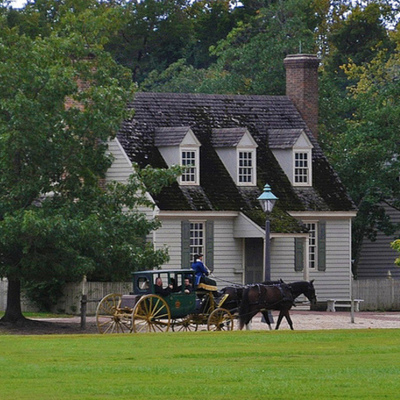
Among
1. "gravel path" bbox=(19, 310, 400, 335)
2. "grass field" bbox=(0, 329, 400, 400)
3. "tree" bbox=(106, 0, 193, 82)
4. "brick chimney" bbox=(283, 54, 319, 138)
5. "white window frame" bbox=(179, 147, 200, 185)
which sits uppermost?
"tree" bbox=(106, 0, 193, 82)

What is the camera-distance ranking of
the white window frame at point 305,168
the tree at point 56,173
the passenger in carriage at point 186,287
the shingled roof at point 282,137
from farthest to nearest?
1. the white window frame at point 305,168
2. the shingled roof at point 282,137
3. the tree at point 56,173
4. the passenger in carriage at point 186,287

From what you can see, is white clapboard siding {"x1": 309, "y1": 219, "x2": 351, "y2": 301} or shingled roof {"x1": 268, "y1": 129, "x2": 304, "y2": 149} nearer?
shingled roof {"x1": 268, "y1": 129, "x2": 304, "y2": 149}

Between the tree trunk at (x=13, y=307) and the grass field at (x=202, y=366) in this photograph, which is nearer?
the grass field at (x=202, y=366)

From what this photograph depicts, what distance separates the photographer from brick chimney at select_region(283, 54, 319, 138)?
50.7 meters

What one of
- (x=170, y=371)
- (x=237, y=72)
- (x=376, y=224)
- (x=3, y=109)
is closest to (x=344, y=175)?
(x=376, y=224)

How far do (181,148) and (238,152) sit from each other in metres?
2.51

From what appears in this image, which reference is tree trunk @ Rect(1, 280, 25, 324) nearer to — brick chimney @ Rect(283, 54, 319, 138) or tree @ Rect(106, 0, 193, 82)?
brick chimney @ Rect(283, 54, 319, 138)

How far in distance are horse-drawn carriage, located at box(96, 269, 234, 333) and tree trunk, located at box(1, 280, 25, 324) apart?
405cm

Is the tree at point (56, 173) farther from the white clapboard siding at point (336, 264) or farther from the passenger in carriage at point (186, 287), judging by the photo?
the white clapboard siding at point (336, 264)

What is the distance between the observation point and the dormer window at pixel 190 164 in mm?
46844

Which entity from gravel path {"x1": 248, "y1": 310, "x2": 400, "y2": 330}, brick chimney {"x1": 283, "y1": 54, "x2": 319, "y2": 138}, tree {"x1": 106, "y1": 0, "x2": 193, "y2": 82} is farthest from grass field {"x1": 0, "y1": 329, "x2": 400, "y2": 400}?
tree {"x1": 106, "y1": 0, "x2": 193, "y2": 82}

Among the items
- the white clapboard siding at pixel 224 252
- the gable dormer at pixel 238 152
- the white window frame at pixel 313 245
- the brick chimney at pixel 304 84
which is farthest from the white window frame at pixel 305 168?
the white clapboard siding at pixel 224 252

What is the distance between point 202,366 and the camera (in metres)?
22.0

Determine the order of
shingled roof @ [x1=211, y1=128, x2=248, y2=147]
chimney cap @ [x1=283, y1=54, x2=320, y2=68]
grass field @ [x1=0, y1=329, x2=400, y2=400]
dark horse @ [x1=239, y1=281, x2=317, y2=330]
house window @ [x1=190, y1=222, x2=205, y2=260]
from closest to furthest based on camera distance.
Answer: grass field @ [x1=0, y1=329, x2=400, y2=400]
dark horse @ [x1=239, y1=281, x2=317, y2=330]
house window @ [x1=190, y1=222, x2=205, y2=260]
shingled roof @ [x1=211, y1=128, x2=248, y2=147]
chimney cap @ [x1=283, y1=54, x2=320, y2=68]
